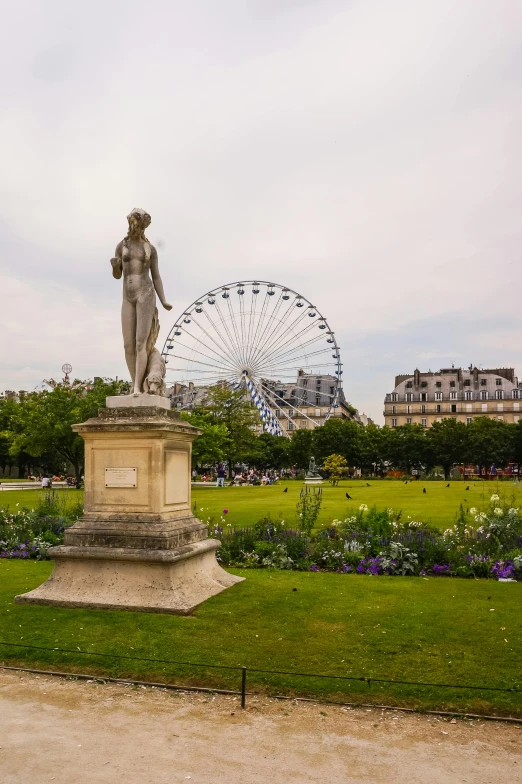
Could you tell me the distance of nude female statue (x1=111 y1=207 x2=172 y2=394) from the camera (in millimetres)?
9266

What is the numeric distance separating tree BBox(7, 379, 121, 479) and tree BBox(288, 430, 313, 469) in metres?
43.9

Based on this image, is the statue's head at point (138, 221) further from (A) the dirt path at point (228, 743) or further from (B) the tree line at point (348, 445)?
(B) the tree line at point (348, 445)

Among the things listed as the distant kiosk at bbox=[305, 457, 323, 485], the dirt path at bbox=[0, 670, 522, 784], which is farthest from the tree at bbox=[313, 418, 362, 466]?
the dirt path at bbox=[0, 670, 522, 784]

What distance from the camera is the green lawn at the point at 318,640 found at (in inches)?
231

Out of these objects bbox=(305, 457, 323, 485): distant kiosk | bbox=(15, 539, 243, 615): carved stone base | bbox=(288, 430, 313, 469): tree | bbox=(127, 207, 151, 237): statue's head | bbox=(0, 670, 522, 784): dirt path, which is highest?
bbox=(127, 207, 151, 237): statue's head

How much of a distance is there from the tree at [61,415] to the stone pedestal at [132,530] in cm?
2987

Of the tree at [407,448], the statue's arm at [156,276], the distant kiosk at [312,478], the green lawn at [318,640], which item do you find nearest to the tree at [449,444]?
the tree at [407,448]

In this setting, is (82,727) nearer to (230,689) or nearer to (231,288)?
(230,689)

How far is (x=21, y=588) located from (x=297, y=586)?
3.81 m

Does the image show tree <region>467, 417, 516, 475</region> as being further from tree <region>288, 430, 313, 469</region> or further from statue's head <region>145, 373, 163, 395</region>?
statue's head <region>145, 373, 163, 395</region>

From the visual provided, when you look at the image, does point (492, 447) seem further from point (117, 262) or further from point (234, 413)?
point (117, 262)

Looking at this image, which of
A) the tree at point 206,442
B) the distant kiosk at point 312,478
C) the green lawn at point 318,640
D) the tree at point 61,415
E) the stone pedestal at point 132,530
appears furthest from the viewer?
the distant kiosk at point 312,478

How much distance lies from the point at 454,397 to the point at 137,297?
112928mm

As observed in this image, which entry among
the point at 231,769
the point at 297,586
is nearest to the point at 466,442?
the point at 297,586
